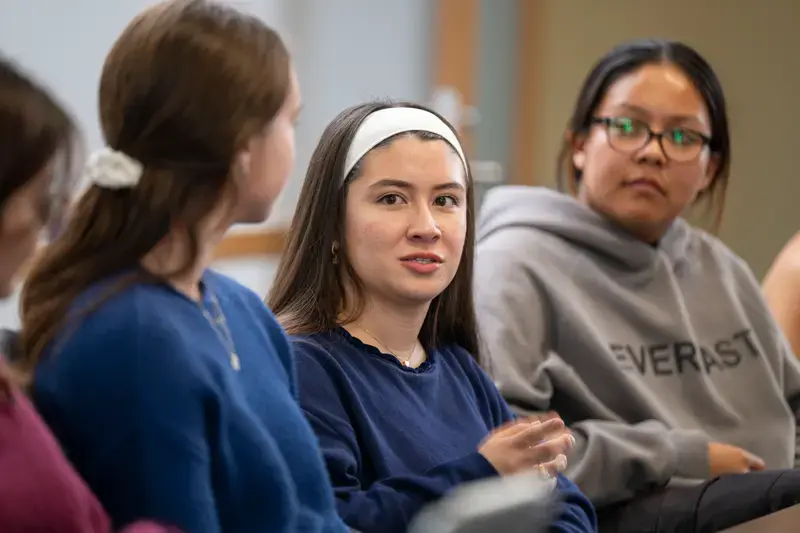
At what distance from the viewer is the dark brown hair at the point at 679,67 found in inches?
77.7

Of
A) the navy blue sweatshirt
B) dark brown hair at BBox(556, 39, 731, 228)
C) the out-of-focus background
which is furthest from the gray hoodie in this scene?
the out-of-focus background

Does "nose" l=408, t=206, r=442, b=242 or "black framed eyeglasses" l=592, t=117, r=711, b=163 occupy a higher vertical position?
"black framed eyeglasses" l=592, t=117, r=711, b=163

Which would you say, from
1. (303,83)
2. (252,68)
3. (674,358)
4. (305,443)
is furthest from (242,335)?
(303,83)

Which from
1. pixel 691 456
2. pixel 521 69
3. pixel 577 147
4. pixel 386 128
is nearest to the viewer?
pixel 386 128

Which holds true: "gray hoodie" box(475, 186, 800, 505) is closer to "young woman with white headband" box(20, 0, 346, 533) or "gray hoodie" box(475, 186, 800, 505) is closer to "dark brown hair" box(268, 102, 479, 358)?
"dark brown hair" box(268, 102, 479, 358)

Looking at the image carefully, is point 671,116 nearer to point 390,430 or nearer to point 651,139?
point 651,139

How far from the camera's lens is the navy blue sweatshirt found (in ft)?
4.00

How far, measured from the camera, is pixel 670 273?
6.68ft

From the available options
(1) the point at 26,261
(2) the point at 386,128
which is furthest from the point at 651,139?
(1) the point at 26,261

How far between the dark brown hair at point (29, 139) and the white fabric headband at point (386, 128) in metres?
0.54

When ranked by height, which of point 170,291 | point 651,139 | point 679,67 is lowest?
point 170,291

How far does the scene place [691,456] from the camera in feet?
5.76

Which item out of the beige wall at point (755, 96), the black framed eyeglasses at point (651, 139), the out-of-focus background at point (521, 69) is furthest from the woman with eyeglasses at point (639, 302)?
the beige wall at point (755, 96)

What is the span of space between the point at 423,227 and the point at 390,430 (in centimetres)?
25
